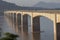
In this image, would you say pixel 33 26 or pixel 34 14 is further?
pixel 33 26

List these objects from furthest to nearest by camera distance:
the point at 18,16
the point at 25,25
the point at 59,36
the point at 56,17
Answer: the point at 18,16, the point at 25,25, the point at 56,17, the point at 59,36

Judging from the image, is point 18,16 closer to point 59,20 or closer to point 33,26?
point 33,26

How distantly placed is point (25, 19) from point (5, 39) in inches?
1816

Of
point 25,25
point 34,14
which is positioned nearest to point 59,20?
point 34,14

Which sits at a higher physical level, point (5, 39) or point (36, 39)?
point (5, 39)

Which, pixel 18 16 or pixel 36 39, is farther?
pixel 18 16

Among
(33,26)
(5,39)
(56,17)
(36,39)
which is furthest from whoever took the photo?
(33,26)

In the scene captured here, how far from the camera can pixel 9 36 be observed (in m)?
3.66

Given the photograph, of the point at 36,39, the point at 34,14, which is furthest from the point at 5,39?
the point at 34,14

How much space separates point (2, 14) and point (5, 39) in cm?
7827

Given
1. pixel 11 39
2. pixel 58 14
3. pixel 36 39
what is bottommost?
pixel 36 39

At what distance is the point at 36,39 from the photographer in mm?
27844

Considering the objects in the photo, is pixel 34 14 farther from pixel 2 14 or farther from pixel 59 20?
pixel 2 14

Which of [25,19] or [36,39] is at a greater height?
[25,19]
